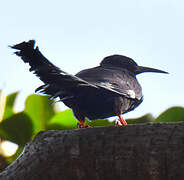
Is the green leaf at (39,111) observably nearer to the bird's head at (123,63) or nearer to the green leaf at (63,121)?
the green leaf at (63,121)

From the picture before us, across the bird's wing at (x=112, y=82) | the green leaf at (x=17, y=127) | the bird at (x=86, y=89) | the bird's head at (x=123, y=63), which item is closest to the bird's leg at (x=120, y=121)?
the bird at (x=86, y=89)

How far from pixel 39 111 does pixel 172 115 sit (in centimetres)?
130

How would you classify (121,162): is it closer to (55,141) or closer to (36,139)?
(55,141)

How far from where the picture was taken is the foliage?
3223 mm

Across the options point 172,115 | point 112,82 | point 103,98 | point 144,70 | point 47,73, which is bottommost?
point 144,70

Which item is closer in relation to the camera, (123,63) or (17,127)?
(17,127)

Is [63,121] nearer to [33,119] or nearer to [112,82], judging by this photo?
[33,119]

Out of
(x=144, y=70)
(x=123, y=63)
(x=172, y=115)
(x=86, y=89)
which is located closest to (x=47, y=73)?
(x=86, y=89)

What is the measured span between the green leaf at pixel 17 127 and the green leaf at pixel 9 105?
0.13m

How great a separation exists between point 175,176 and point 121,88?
1927 millimetres

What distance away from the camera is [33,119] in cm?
350

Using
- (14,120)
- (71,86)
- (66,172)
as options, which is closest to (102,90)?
(71,86)

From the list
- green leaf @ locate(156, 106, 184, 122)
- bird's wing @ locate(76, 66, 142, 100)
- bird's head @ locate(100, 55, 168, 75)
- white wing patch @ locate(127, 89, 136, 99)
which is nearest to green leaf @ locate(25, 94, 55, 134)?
bird's wing @ locate(76, 66, 142, 100)

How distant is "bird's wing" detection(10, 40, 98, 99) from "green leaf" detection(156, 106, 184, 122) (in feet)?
2.42
